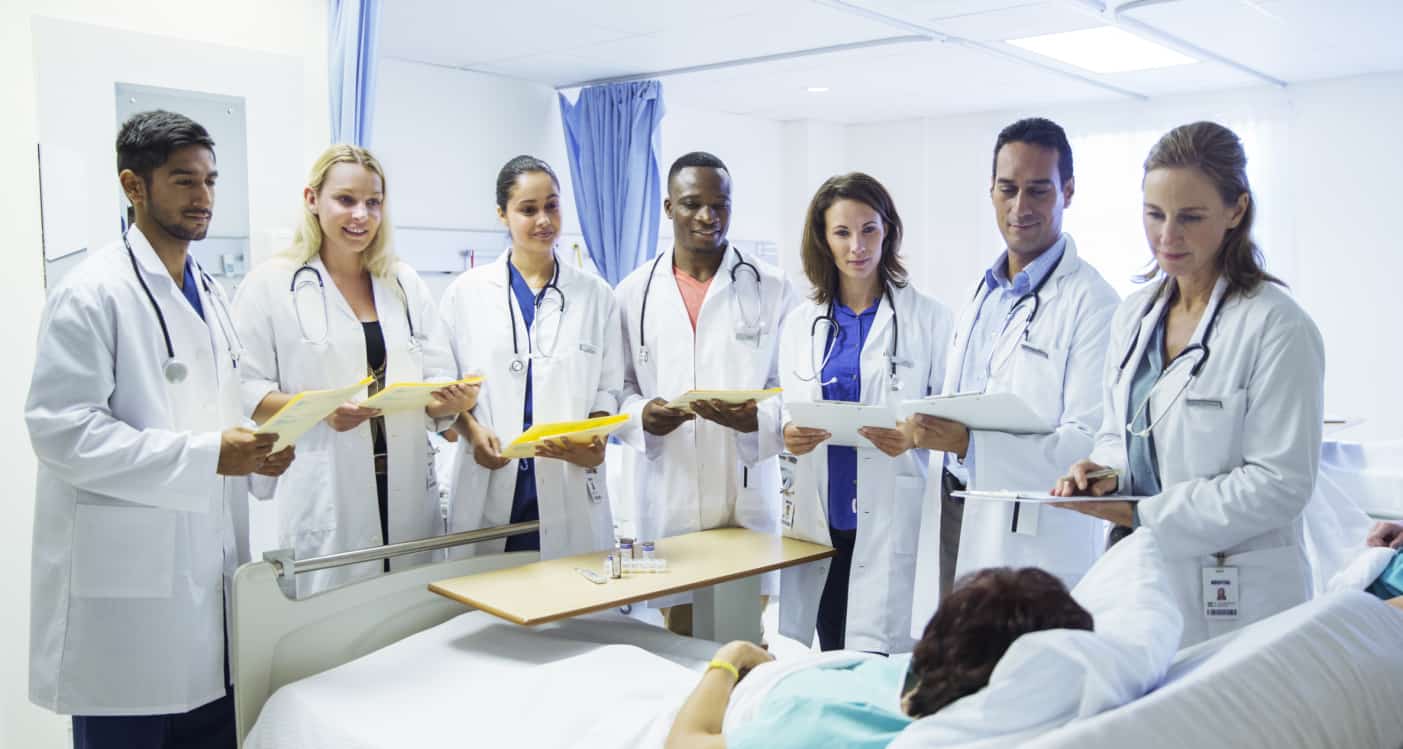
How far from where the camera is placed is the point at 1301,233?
602 cm

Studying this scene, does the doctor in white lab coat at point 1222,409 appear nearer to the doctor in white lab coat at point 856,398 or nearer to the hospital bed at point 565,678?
the hospital bed at point 565,678

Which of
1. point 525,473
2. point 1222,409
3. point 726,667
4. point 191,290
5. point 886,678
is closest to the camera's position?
point 886,678

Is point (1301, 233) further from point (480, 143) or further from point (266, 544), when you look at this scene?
point (266, 544)

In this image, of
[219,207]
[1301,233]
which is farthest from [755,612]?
[1301,233]

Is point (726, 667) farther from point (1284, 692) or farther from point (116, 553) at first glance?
point (116, 553)

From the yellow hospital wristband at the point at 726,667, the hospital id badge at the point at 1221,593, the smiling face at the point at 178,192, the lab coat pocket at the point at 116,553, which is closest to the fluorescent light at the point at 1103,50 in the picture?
the hospital id badge at the point at 1221,593

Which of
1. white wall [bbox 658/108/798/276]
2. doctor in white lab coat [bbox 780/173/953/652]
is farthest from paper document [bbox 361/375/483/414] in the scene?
white wall [bbox 658/108/798/276]

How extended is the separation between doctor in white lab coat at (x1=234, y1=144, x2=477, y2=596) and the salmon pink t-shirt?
2.25 feet

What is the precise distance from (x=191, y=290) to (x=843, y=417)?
57.5 inches

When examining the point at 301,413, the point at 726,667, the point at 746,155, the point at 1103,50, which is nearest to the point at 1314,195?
the point at 1103,50

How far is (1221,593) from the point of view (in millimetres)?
1838

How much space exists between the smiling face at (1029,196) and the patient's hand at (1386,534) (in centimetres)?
90

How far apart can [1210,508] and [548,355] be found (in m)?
1.62

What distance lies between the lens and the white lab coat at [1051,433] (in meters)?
2.30
